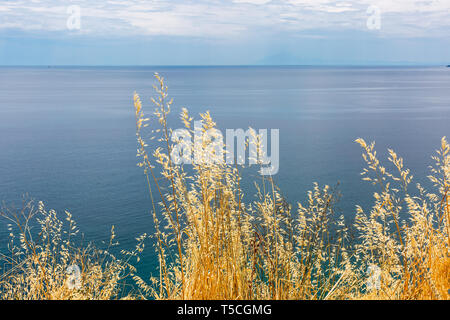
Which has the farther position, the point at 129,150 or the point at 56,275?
the point at 129,150

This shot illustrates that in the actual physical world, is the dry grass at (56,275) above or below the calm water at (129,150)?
above

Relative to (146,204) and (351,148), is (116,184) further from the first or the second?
(351,148)

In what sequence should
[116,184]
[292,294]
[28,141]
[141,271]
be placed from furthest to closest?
[28,141], [116,184], [141,271], [292,294]

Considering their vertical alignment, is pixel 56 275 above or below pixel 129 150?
above

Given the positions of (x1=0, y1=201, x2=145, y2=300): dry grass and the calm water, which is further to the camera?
the calm water

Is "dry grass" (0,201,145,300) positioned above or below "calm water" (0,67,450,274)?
above

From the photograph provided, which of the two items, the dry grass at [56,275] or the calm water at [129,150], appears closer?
the dry grass at [56,275]

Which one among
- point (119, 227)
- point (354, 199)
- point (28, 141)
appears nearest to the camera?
point (119, 227)

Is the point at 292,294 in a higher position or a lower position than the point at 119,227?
higher

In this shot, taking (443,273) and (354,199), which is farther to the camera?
(354,199)

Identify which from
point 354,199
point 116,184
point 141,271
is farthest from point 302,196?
point 116,184
